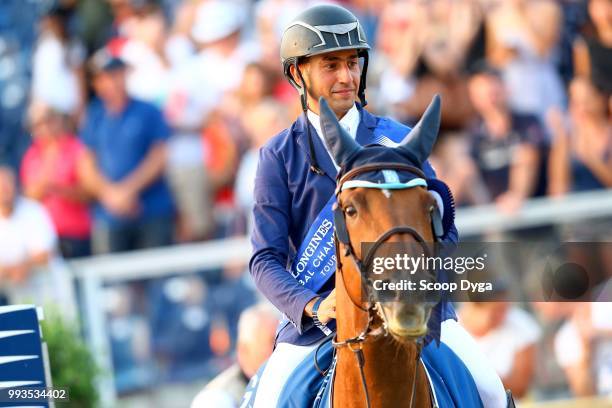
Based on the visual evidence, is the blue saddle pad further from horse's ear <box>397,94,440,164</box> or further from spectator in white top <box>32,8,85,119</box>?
spectator in white top <box>32,8,85,119</box>

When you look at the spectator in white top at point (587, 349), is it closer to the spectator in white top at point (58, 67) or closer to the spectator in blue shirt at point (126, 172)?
the spectator in blue shirt at point (126, 172)

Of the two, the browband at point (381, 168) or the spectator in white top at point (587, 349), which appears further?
the spectator in white top at point (587, 349)

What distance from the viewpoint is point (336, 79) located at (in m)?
5.41

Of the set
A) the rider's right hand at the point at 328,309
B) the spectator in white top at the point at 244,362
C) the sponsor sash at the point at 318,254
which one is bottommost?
the spectator in white top at the point at 244,362

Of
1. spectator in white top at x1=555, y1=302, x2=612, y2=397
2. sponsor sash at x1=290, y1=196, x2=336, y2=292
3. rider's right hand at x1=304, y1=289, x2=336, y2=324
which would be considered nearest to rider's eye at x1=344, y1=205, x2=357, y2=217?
rider's right hand at x1=304, y1=289, x2=336, y2=324

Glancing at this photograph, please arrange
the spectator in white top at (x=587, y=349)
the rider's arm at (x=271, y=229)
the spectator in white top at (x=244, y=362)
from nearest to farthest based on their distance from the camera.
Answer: the rider's arm at (x=271, y=229)
the spectator in white top at (x=244, y=362)
the spectator in white top at (x=587, y=349)

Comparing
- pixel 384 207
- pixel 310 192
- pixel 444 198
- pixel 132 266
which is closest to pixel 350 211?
pixel 384 207

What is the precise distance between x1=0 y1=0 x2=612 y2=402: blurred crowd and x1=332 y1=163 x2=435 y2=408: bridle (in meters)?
5.09

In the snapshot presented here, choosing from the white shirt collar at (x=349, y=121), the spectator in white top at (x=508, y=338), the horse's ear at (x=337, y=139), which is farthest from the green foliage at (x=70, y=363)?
the horse's ear at (x=337, y=139)

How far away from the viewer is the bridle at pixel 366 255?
4137 mm

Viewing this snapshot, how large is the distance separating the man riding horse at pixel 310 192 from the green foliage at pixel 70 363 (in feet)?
13.9

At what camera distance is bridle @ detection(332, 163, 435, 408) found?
414cm

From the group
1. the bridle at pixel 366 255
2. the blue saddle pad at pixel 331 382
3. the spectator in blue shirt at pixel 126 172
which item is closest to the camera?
the bridle at pixel 366 255

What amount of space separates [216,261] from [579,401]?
3372mm
